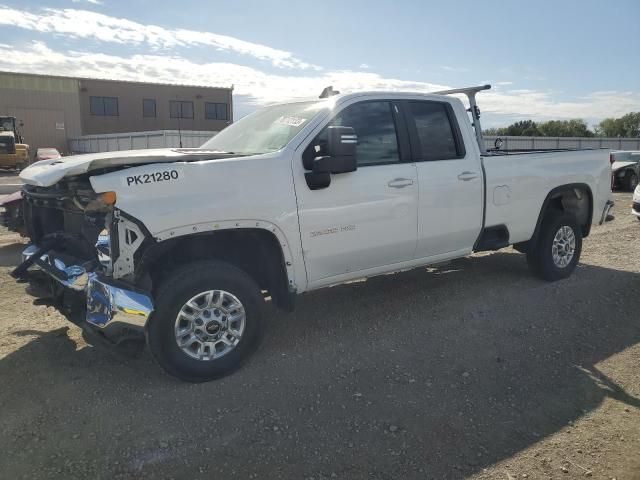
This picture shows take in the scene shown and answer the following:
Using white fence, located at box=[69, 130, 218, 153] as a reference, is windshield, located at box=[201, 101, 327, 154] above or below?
below

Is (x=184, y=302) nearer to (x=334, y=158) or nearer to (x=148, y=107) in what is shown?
(x=334, y=158)

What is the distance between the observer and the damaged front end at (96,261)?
3451 mm

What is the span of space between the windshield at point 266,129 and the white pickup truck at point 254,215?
0.02 meters

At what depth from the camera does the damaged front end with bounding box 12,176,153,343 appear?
3451 millimetres

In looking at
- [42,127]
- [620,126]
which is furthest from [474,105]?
[620,126]

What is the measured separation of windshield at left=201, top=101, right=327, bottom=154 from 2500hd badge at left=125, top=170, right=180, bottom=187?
0.93 meters

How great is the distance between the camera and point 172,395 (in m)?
3.68

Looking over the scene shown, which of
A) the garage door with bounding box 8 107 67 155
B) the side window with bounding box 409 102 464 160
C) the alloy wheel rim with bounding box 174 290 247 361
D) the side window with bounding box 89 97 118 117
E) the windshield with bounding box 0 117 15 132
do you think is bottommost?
the alloy wheel rim with bounding box 174 290 247 361

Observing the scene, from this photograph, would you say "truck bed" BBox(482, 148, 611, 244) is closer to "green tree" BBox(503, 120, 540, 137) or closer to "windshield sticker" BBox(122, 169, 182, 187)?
"windshield sticker" BBox(122, 169, 182, 187)

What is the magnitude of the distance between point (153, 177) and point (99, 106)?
49.2 metres

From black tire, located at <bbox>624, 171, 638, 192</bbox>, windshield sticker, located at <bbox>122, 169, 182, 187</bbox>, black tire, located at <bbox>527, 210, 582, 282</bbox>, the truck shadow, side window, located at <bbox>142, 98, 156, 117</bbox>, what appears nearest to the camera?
the truck shadow

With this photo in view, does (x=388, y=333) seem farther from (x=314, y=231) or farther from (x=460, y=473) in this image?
(x=460, y=473)

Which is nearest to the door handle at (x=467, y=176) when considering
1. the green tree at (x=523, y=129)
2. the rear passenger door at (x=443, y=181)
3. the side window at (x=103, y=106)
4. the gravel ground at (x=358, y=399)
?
the rear passenger door at (x=443, y=181)

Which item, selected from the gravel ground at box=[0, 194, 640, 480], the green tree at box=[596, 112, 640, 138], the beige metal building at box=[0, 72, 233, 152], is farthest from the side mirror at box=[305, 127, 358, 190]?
the green tree at box=[596, 112, 640, 138]
